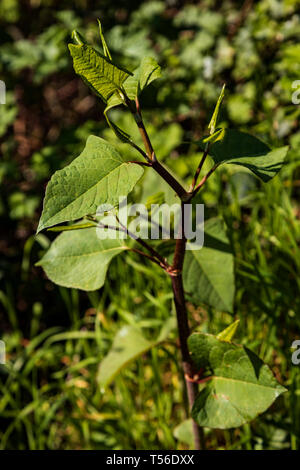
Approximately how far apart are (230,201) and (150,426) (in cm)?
72

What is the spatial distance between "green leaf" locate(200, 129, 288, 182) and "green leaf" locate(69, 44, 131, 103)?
0.13m

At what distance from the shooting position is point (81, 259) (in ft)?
2.64

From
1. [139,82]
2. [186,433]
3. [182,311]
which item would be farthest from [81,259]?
[186,433]

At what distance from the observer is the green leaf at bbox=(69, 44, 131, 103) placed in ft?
1.76

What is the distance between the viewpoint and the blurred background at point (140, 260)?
1.16m

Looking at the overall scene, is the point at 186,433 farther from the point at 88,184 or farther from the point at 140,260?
the point at 88,184

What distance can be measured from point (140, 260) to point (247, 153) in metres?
0.71

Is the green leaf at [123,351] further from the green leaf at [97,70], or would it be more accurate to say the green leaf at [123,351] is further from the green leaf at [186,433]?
the green leaf at [97,70]

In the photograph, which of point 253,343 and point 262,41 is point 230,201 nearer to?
point 253,343

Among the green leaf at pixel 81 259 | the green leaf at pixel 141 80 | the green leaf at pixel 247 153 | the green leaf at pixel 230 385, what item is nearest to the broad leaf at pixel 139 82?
the green leaf at pixel 141 80

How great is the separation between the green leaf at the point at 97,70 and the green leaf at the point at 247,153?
0.44 ft

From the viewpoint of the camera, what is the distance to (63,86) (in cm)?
289

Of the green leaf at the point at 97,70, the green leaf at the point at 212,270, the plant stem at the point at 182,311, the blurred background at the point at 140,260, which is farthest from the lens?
the blurred background at the point at 140,260

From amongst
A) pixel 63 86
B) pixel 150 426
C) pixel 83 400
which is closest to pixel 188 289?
pixel 150 426
